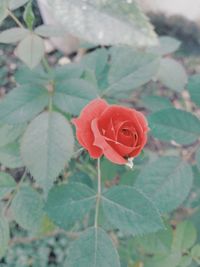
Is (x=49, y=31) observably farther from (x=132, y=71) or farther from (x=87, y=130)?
(x=87, y=130)

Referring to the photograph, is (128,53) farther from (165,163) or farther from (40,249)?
(40,249)

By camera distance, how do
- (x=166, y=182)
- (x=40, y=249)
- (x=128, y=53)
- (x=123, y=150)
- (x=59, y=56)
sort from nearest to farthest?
1. (x=123, y=150)
2. (x=166, y=182)
3. (x=128, y=53)
4. (x=40, y=249)
5. (x=59, y=56)

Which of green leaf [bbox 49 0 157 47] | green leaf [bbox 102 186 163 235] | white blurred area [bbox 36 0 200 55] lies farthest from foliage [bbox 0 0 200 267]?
white blurred area [bbox 36 0 200 55]

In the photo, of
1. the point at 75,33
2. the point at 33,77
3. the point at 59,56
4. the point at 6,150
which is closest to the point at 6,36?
the point at 33,77

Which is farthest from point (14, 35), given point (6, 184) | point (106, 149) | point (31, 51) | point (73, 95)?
point (106, 149)

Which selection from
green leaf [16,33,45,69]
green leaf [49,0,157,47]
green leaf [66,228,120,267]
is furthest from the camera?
green leaf [16,33,45,69]

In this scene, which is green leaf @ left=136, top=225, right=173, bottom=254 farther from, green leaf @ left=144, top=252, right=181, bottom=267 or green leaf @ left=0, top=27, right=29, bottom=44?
green leaf @ left=0, top=27, right=29, bottom=44
